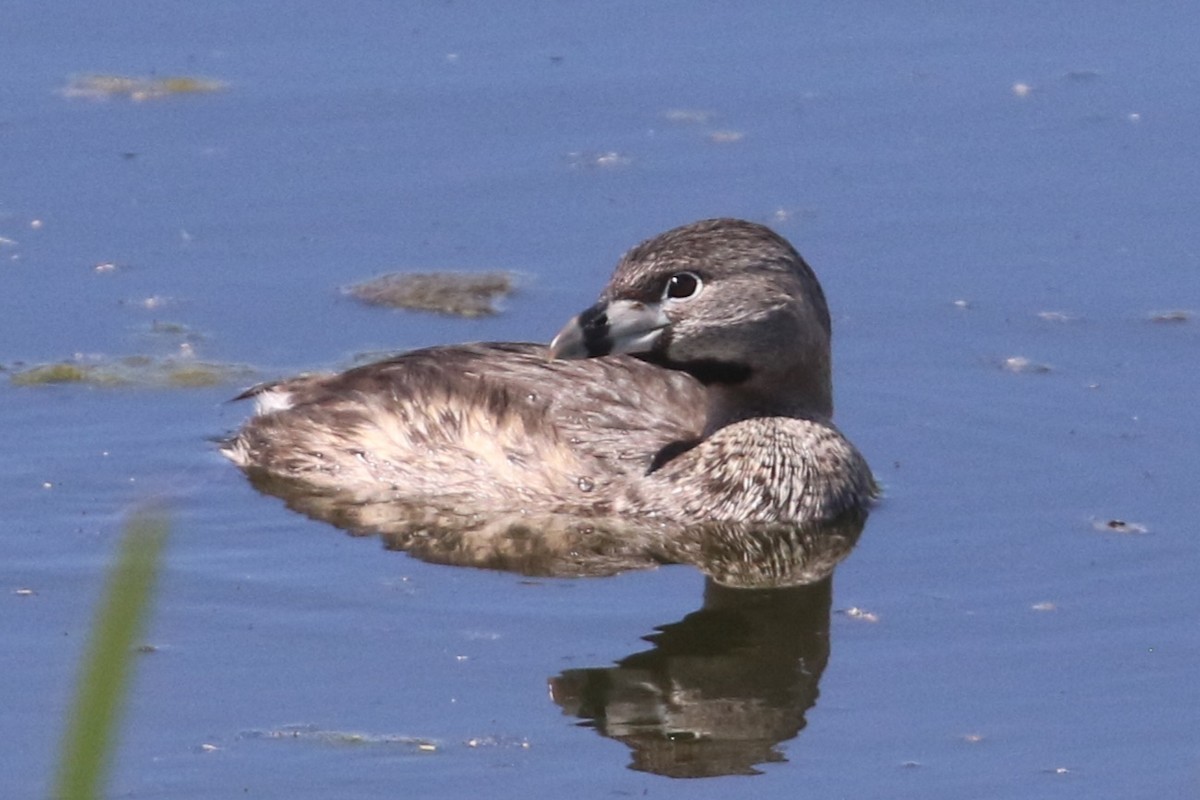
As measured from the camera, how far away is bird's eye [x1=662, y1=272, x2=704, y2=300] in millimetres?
7473

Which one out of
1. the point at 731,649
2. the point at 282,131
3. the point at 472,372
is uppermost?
the point at 282,131

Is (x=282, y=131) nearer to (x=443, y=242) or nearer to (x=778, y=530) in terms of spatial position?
(x=443, y=242)

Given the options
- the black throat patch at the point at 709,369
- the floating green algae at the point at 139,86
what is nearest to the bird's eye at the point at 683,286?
the black throat patch at the point at 709,369

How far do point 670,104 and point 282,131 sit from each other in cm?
213

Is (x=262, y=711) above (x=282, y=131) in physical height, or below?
below

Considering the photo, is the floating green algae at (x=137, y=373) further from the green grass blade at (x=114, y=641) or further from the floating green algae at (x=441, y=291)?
the green grass blade at (x=114, y=641)

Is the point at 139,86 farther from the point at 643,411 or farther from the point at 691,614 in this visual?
the point at 691,614

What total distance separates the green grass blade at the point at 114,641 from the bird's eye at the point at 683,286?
6.17 m

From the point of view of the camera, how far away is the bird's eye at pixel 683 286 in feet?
24.5

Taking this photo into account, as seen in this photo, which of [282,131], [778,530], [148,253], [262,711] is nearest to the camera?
[262,711]

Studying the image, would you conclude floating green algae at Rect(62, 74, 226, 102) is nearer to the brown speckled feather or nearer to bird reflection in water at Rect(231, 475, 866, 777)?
the brown speckled feather

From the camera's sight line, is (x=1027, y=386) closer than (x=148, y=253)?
Yes

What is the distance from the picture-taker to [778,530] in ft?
25.2

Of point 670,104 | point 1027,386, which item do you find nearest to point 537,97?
point 670,104
